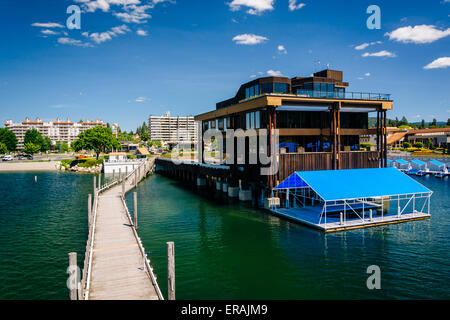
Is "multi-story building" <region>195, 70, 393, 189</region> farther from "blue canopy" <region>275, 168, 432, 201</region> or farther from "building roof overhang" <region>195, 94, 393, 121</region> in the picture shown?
"blue canopy" <region>275, 168, 432, 201</region>

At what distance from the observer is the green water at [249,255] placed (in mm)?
18266

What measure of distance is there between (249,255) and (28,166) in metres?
122

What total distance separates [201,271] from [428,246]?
18.5 metres

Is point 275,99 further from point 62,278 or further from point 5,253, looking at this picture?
point 5,253

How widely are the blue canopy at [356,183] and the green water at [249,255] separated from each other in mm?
3472

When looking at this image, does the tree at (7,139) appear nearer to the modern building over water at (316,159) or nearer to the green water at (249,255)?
the green water at (249,255)

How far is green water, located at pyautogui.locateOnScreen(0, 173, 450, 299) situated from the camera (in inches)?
719

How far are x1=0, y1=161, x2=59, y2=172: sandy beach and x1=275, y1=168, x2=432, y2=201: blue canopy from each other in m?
111

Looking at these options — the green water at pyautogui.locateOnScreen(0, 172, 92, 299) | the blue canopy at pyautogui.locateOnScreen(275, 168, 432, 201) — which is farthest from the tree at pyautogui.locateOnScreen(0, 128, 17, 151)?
the blue canopy at pyautogui.locateOnScreen(275, 168, 432, 201)

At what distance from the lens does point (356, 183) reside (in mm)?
31906

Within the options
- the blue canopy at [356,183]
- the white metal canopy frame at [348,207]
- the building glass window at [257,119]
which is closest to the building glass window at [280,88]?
the building glass window at [257,119]

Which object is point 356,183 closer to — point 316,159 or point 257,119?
point 316,159
